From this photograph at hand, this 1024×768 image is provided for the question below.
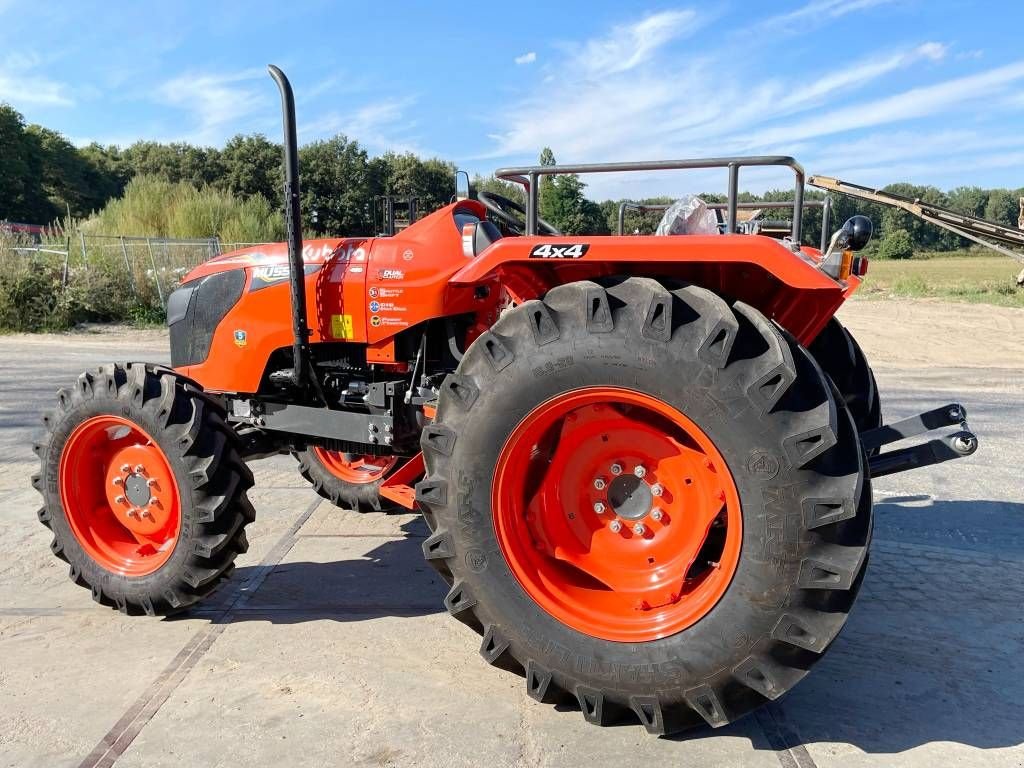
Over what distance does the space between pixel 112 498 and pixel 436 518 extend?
175cm

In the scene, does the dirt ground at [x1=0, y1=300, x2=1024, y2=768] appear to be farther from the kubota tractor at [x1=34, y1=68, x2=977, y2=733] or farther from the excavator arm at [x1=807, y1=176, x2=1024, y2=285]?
the excavator arm at [x1=807, y1=176, x2=1024, y2=285]

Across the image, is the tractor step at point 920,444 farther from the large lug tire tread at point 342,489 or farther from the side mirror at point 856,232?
the large lug tire tread at point 342,489

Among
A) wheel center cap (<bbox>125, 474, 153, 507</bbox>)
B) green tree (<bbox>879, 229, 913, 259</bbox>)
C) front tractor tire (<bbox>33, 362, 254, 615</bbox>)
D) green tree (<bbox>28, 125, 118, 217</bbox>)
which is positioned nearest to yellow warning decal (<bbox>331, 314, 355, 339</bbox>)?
front tractor tire (<bbox>33, 362, 254, 615</bbox>)

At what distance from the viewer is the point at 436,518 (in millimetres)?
2414

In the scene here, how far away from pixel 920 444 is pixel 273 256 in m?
2.79

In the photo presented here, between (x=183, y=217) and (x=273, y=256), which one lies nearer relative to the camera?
(x=273, y=256)

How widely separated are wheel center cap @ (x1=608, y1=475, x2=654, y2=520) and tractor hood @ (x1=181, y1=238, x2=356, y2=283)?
5.35 ft

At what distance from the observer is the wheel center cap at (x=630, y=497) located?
2.45 meters

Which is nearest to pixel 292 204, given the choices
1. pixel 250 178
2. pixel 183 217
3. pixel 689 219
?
pixel 689 219

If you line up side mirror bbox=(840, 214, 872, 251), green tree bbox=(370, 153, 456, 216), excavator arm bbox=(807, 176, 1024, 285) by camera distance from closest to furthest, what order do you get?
side mirror bbox=(840, 214, 872, 251)
excavator arm bbox=(807, 176, 1024, 285)
green tree bbox=(370, 153, 456, 216)

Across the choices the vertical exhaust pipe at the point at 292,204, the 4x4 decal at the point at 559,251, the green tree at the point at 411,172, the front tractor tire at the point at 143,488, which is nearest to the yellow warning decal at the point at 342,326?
the vertical exhaust pipe at the point at 292,204

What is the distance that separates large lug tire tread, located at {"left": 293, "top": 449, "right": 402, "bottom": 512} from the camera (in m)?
4.34

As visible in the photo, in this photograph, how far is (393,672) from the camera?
8.82 feet

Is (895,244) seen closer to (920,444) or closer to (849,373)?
(849,373)
